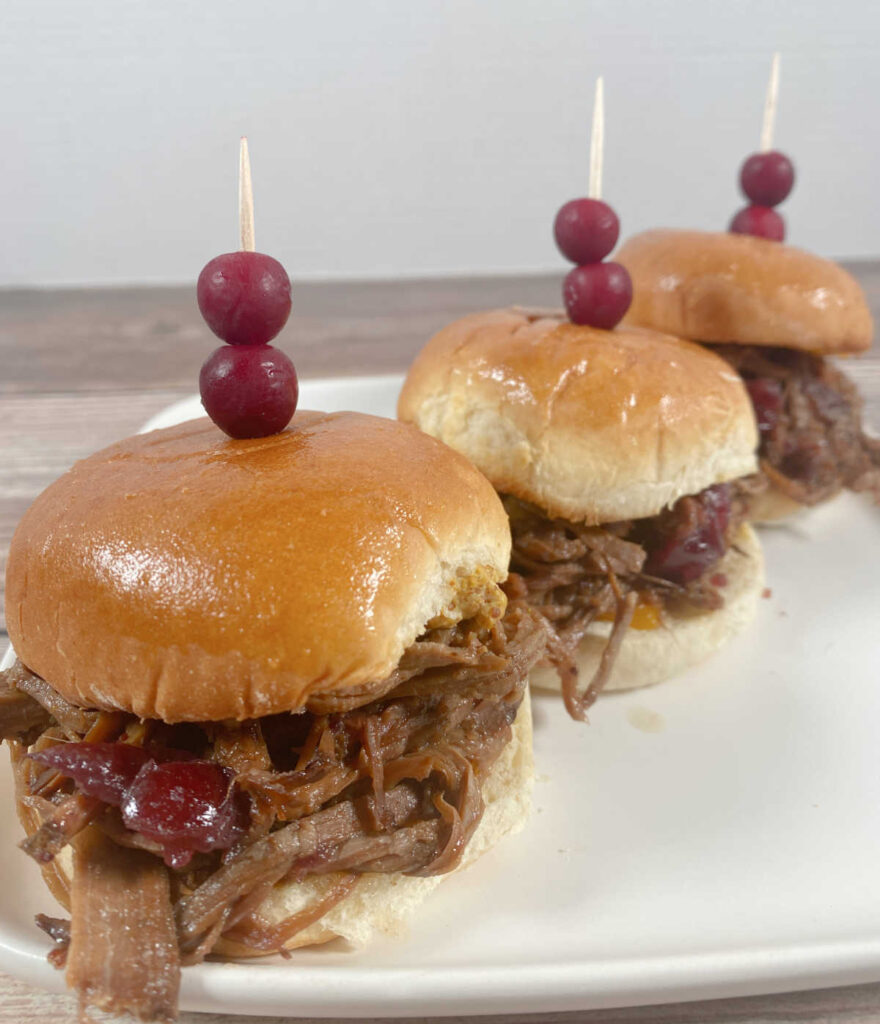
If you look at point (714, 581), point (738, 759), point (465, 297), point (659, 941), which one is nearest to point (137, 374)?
point (465, 297)

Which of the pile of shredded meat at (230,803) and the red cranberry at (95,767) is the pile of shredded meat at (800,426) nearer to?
the pile of shredded meat at (230,803)

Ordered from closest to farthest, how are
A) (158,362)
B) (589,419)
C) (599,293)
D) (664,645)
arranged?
(589,419) < (664,645) < (599,293) < (158,362)

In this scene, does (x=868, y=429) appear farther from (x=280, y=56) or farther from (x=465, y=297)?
(x=280, y=56)

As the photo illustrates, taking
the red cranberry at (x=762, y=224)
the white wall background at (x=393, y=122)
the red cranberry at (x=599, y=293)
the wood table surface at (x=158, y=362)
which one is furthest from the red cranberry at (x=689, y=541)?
the white wall background at (x=393, y=122)

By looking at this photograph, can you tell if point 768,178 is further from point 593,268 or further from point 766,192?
point 593,268

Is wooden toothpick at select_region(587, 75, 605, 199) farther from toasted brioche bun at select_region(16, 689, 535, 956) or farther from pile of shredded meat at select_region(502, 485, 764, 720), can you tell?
toasted brioche bun at select_region(16, 689, 535, 956)

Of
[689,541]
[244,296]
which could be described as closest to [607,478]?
[689,541]
